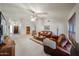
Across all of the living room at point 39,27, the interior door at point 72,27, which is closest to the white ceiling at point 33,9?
the living room at point 39,27

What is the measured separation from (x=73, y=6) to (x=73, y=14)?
0.13m

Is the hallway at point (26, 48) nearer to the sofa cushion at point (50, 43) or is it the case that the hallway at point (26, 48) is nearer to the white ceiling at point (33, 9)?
the sofa cushion at point (50, 43)

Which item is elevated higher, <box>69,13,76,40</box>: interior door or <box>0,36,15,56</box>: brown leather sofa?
<box>69,13,76,40</box>: interior door

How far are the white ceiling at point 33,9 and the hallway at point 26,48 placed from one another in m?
0.37

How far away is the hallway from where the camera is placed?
260 centimetres

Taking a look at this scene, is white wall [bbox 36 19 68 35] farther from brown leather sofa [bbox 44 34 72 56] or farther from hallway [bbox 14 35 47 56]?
hallway [bbox 14 35 47 56]

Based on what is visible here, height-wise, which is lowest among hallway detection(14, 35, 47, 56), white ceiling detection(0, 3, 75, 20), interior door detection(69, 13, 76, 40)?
hallway detection(14, 35, 47, 56)

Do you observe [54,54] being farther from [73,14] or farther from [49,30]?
[73,14]

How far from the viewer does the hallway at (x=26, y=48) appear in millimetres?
2602

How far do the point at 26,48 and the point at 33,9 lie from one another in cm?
66

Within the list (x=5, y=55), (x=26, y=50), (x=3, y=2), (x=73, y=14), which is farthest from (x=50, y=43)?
(x=3, y=2)

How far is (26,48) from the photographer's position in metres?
2.60

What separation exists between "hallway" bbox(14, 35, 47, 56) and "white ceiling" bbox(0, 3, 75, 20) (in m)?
0.37

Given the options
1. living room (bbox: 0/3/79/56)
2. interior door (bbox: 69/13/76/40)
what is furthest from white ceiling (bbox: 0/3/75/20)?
interior door (bbox: 69/13/76/40)
